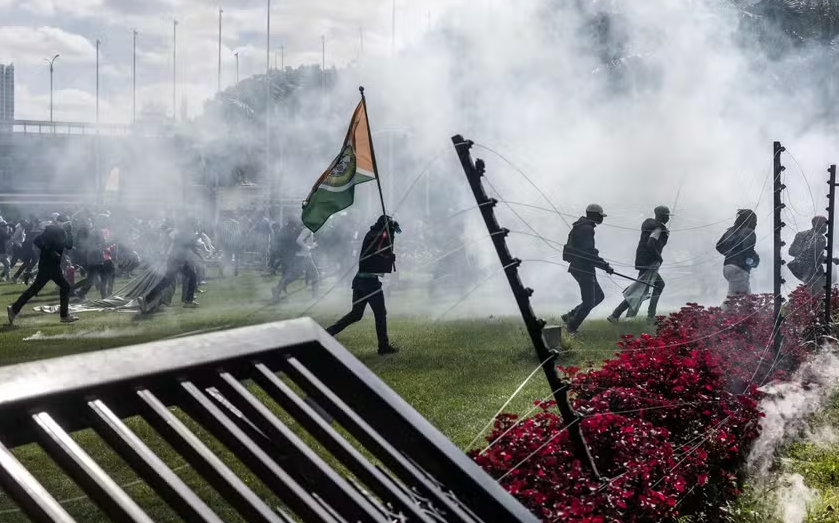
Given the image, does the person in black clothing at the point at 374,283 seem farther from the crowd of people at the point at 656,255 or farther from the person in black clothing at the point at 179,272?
the person in black clothing at the point at 179,272

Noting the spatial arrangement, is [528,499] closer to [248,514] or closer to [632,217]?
[248,514]

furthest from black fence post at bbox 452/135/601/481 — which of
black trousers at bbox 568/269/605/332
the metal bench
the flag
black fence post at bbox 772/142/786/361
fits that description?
black trousers at bbox 568/269/605/332

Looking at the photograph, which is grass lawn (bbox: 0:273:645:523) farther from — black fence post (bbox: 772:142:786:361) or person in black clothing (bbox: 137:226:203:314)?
black fence post (bbox: 772:142:786:361)

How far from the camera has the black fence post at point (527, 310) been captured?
12.6 feet

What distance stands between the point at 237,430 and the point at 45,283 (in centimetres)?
1256

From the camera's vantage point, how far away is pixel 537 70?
76.7ft

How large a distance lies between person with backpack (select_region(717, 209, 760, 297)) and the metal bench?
10813 mm

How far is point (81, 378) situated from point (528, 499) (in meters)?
2.63

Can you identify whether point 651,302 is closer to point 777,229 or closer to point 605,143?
point 777,229

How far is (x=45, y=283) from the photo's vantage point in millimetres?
12883

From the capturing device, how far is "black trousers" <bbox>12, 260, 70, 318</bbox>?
40.3 feet

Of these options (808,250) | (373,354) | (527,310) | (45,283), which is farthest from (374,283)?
(527,310)

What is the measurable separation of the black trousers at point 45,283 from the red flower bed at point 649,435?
8.45m

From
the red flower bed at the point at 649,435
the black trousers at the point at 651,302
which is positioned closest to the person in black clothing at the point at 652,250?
the black trousers at the point at 651,302
